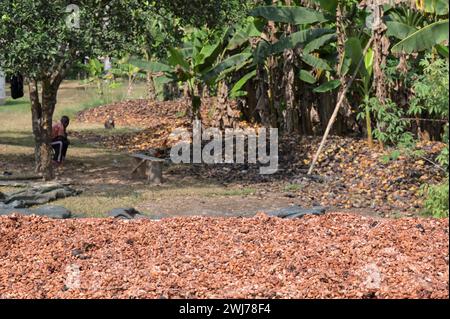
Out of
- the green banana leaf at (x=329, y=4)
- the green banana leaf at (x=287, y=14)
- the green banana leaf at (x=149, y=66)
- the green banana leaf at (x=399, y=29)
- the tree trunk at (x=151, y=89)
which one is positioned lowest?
the tree trunk at (x=151, y=89)

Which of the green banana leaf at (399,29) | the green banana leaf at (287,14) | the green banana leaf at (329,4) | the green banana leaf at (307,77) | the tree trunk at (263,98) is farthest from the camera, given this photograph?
the tree trunk at (263,98)

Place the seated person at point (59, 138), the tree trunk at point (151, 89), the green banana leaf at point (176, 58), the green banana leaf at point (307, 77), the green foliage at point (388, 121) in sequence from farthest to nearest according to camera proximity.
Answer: the tree trunk at point (151, 89) → the green banana leaf at point (307, 77) → the green banana leaf at point (176, 58) → the seated person at point (59, 138) → the green foliage at point (388, 121)

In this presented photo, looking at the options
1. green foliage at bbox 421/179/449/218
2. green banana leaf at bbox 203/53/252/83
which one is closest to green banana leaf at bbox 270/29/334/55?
green banana leaf at bbox 203/53/252/83

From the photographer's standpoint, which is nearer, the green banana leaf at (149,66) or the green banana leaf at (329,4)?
the green banana leaf at (329,4)

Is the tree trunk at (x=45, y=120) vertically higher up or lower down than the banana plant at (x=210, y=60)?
lower down

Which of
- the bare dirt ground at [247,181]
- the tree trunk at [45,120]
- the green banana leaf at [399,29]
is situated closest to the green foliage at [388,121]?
the bare dirt ground at [247,181]

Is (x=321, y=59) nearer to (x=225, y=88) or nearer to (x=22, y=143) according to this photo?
(x=225, y=88)

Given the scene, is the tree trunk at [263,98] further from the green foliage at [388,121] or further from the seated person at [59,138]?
the seated person at [59,138]

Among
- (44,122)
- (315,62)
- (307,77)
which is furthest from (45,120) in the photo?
(307,77)

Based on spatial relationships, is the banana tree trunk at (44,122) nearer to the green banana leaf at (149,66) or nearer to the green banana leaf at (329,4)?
the green banana leaf at (149,66)

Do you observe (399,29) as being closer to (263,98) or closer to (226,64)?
(226,64)

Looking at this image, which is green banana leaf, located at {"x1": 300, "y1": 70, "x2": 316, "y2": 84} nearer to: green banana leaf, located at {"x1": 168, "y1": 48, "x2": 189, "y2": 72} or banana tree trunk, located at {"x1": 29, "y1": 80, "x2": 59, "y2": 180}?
green banana leaf, located at {"x1": 168, "y1": 48, "x2": 189, "y2": 72}

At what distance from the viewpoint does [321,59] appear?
17.0m

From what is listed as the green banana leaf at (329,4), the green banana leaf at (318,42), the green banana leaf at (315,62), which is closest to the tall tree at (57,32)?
the green banana leaf at (329,4)
